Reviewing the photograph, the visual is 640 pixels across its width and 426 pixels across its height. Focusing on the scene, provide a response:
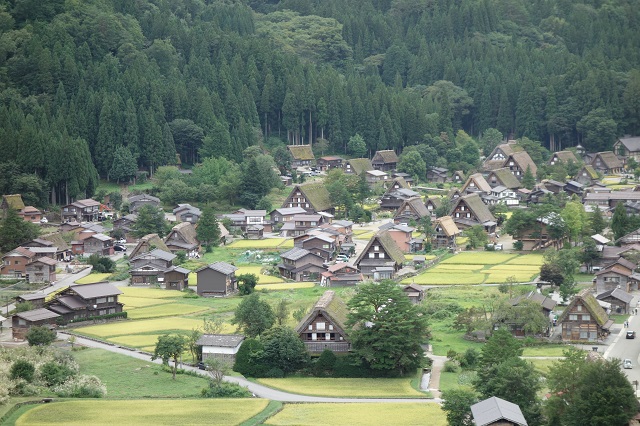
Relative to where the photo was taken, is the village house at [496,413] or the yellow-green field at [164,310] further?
the yellow-green field at [164,310]

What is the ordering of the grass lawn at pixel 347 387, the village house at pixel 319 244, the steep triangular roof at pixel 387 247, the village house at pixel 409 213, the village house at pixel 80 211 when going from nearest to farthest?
the grass lawn at pixel 347 387, the steep triangular roof at pixel 387 247, the village house at pixel 319 244, the village house at pixel 409 213, the village house at pixel 80 211

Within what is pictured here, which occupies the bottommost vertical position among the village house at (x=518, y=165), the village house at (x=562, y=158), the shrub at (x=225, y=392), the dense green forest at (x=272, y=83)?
the shrub at (x=225, y=392)

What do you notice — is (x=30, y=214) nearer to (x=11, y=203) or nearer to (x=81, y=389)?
(x=11, y=203)

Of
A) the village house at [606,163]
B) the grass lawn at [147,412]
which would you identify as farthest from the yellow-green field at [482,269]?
the village house at [606,163]

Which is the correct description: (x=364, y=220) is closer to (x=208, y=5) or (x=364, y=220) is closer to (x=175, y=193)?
(x=175, y=193)

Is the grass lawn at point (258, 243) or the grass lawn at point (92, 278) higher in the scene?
the grass lawn at point (258, 243)

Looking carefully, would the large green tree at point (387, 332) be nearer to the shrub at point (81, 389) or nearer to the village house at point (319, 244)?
the shrub at point (81, 389)
